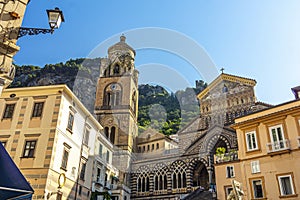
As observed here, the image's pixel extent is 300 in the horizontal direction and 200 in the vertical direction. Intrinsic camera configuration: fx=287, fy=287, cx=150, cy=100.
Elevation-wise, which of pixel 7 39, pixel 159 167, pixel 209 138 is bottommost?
pixel 7 39

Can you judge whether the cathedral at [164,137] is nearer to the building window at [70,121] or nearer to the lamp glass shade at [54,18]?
the building window at [70,121]

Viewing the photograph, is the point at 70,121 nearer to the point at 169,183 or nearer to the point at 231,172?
the point at 231,172

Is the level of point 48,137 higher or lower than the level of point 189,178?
lower

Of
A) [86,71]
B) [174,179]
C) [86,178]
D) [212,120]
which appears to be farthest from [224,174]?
[86,71]

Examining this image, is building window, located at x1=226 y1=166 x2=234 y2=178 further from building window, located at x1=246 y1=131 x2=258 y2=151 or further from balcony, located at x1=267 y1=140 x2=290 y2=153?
→ balcony, located at x1=267 y1=140 x2=290 y2=153

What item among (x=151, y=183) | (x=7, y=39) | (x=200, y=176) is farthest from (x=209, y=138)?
(x=7, y=39)

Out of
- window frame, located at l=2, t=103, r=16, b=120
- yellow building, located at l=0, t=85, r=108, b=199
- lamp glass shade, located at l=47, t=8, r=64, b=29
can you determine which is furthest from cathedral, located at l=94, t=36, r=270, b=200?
lamp glass shade, located at l=47, t=8, r=64, b=29

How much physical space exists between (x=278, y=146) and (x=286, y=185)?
7.18 ft

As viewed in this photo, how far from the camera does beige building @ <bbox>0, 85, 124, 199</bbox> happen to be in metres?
16.5

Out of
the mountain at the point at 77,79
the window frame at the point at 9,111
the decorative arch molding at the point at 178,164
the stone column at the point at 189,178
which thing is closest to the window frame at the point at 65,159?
the window frame at the point at 9,111

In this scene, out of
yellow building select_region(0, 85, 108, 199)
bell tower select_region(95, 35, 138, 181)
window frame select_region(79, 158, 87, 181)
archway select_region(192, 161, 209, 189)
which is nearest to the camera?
yellow building select_region(0, 85, 108, 199)

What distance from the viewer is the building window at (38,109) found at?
18172 millimetres

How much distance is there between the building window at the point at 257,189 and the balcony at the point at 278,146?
1.98 meters

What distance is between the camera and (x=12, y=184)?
5555mm
